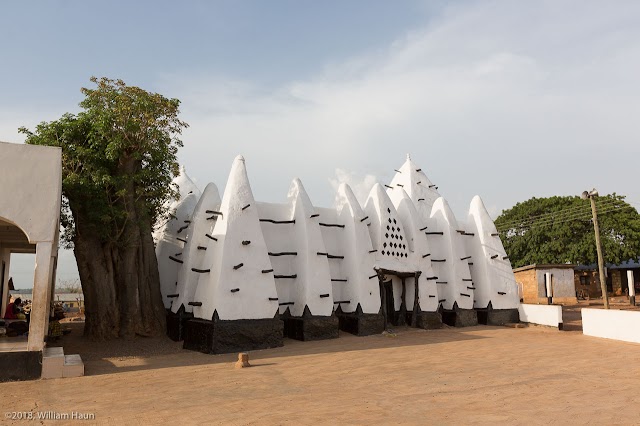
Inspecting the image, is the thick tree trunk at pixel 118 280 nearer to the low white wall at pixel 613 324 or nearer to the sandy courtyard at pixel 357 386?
the sandy courtyard at pixel 357 386

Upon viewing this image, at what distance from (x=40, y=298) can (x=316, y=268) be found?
865 cm

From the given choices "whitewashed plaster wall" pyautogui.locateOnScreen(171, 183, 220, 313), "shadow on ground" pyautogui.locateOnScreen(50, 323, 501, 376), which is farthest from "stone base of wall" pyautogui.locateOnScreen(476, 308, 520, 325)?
"whitewashed plaster wall" pyautogui.locateOnScreen(171, 183, 220, 313)

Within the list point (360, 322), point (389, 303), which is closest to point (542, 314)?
point (389, 303)

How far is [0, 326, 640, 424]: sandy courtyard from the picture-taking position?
21.6ft

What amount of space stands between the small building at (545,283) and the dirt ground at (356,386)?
52.0 feet

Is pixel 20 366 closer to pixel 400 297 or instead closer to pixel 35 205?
pixel 35 205

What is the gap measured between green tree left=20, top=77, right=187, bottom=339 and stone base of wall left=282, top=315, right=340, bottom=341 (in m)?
4.36

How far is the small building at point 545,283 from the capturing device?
28969mm

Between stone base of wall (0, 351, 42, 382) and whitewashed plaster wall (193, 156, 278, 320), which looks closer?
stone base of wall (0, 351, 42, 382)

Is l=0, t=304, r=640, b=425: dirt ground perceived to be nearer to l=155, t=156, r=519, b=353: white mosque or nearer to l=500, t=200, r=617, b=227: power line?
l=155, t=156, r=519, b=353: white mosque

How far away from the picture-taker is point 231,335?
1326 centimetres

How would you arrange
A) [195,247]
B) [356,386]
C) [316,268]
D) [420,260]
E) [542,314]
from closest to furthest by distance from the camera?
1. [356,386]
2. [195,247]
3. [316,268]
4. [542,314]
5. [420,260]

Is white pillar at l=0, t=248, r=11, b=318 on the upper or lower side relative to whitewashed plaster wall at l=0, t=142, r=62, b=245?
lower

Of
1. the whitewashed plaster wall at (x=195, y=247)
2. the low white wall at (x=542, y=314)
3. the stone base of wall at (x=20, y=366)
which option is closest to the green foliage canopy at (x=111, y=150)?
the whitewashed plaster wall at (x=195, y=247)
